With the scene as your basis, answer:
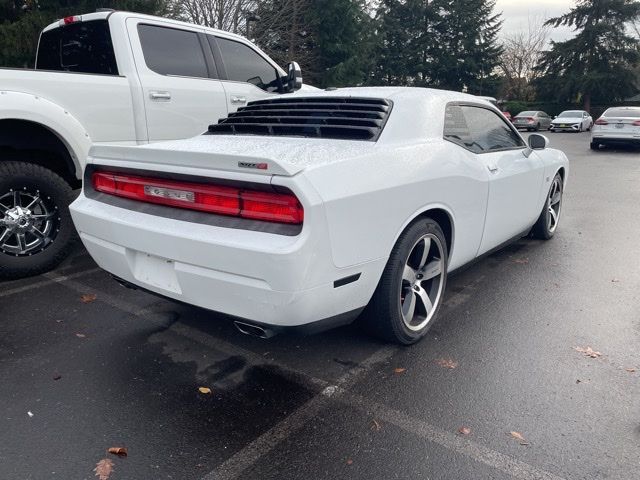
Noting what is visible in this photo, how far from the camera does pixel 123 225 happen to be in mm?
2906

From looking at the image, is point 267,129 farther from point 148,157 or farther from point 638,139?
point 638,139

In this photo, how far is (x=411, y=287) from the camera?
3.28 metres

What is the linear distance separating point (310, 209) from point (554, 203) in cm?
458

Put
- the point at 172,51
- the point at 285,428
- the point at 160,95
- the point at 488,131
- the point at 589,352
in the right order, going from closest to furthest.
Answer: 1. the point at 285,428
2. the point at 589,352
3. the point at 488,131
4. the point at 160,95
5. the point at 172,51

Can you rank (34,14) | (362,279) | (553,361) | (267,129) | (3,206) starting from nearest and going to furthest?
(362,279)
(553,361)
(267,129)
(3,206)
(34,14)

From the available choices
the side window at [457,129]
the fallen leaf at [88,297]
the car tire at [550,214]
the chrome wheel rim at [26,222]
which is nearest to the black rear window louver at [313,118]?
the side window at [457,129]

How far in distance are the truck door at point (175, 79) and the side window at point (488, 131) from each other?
Result: 8.71 ft

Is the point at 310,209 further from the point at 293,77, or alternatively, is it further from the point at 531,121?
the point at 531,121

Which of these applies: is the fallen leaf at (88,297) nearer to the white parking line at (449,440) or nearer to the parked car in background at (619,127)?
the white parking line at (449,440)

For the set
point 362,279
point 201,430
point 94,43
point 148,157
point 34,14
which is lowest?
point 201,430

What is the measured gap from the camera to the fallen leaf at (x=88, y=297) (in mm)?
4023

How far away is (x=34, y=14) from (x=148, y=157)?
911 centimetres

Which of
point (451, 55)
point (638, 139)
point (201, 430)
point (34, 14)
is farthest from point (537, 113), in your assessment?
point (201, 430)

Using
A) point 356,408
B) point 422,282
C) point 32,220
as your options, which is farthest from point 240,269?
point 32,220
